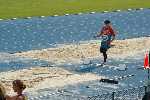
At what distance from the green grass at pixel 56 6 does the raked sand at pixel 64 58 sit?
10.8 meters

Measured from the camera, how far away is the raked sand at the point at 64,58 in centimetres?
1647

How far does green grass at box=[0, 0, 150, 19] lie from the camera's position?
1362 inches

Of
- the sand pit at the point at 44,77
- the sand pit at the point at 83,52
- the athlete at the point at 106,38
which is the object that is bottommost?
the sand pit at the point at 44,77

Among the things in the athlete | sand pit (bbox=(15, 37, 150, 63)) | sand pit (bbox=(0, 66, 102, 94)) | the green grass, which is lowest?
sand pit (bbox=(0, 66, 102, 94))

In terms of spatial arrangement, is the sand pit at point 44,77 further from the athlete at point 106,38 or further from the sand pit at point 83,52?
the athlete at point 106,38

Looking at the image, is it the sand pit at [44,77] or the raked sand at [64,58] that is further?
the raked sand at [64,58]

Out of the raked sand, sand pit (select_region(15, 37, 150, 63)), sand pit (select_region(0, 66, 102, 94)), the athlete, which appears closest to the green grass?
sand pit (select_region(15, 37, 150, 63))

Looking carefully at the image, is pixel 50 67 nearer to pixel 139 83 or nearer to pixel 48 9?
pixel 139 83

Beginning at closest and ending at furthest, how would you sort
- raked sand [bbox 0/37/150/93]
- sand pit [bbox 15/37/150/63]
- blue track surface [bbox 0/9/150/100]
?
blue track surface [bbox 0/9/150/100] → raked sand [bbox 0/37/150/93] → sand pit [bbox 15/37/150/63]

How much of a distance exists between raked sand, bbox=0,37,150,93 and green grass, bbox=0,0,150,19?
1082cm

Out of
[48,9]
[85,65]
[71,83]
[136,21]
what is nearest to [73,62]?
[85,65]

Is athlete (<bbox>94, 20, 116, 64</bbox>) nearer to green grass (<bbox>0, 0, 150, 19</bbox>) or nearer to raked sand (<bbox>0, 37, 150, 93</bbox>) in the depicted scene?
raked sand (<bbox>0, 37, 150, 93</bbox>)

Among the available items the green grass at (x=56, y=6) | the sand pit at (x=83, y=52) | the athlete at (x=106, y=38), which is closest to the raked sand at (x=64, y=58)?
the sand pit at (x=83, y=52)

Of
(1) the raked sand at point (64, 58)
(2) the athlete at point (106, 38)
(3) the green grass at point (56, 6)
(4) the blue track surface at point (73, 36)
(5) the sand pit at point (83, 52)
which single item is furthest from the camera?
(3) the green grass at point (56, 6)
